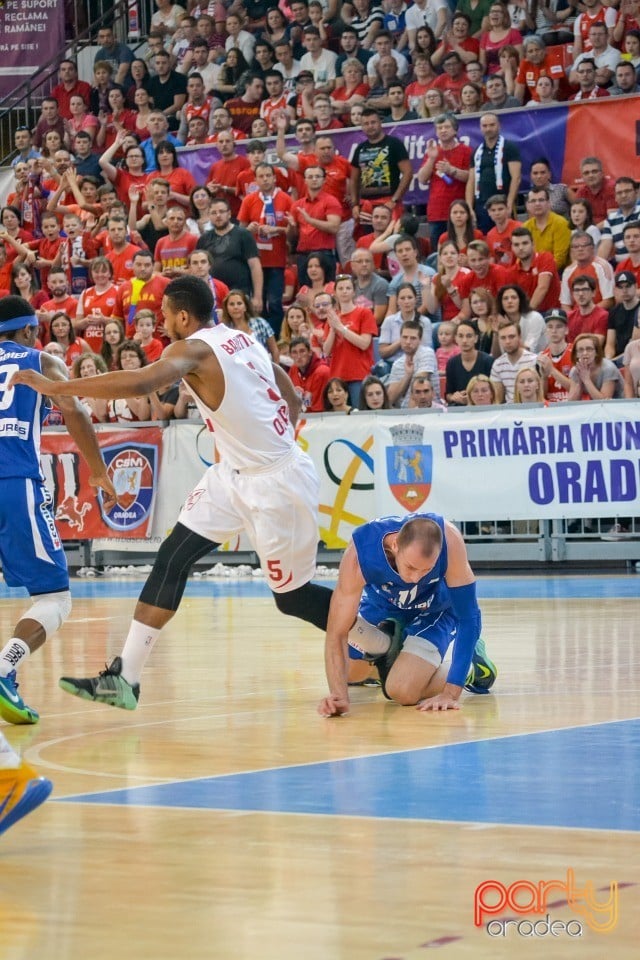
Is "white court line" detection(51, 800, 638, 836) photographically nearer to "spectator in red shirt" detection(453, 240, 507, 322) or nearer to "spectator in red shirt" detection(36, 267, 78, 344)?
"spectator in red shirt" detection(453, 240, 507, 322)

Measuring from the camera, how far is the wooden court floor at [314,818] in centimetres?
384

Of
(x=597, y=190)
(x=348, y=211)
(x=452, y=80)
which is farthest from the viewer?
(x=348, y=211)

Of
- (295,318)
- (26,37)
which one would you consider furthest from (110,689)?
(26,37)

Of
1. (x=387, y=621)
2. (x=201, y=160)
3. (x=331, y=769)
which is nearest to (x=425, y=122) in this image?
(x=201, y=160)

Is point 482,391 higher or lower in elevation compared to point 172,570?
lower

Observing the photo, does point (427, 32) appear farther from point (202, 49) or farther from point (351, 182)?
point (202, 49)

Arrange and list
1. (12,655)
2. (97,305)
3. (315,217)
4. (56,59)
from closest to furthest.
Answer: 1. (12,655)
2. (315,217)
3. (97,305)
4. (56,59)

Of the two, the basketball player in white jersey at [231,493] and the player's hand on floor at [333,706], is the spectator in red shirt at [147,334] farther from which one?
the player's hand on floor at [333,706]

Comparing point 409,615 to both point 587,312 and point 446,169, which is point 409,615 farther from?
point 446,169

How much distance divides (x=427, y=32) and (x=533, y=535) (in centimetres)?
751

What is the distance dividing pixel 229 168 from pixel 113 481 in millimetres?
5171

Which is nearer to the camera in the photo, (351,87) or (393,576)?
(393,576)

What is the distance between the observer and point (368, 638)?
8.59 m

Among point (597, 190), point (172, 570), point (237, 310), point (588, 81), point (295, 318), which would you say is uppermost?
point (588, 81)
